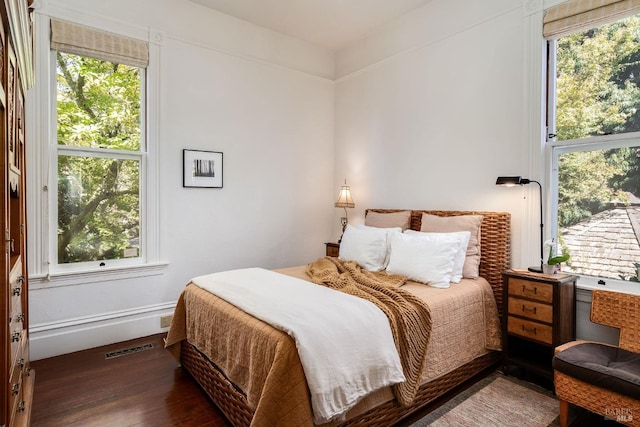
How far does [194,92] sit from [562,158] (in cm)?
336

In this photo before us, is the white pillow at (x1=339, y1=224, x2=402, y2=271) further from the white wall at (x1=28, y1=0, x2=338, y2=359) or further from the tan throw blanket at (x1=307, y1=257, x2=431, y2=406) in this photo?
the white wall at (x1=28, y1=0, x2=338, y2=359)

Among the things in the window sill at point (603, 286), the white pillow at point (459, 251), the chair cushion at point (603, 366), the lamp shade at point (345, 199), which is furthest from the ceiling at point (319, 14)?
the chair cushion at point (603, 366)

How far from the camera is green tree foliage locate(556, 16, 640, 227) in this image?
2418mm

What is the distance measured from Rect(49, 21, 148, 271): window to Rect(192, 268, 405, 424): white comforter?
1729 millimetres

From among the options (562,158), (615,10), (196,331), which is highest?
(615,10)

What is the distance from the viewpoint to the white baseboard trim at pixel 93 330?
2845 mm

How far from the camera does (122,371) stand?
2617 millimetres

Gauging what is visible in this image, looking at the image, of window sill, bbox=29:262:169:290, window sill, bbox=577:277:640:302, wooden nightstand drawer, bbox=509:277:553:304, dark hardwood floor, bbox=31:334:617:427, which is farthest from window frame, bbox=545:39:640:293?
window sill, bbox=29:262:169:290

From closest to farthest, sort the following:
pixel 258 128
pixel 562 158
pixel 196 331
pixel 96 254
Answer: pixel 196 331 → pixel 562 158 → pixel 96 254 → pixel 258 128

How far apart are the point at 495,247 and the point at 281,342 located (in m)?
2.08

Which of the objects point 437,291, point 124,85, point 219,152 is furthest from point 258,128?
point 437,291

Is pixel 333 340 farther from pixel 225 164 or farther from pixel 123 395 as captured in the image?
pixel 225 164

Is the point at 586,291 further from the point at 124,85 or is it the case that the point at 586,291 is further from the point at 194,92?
the point at 124,85

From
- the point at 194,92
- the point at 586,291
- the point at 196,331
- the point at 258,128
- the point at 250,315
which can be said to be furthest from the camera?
the point at 258,128
